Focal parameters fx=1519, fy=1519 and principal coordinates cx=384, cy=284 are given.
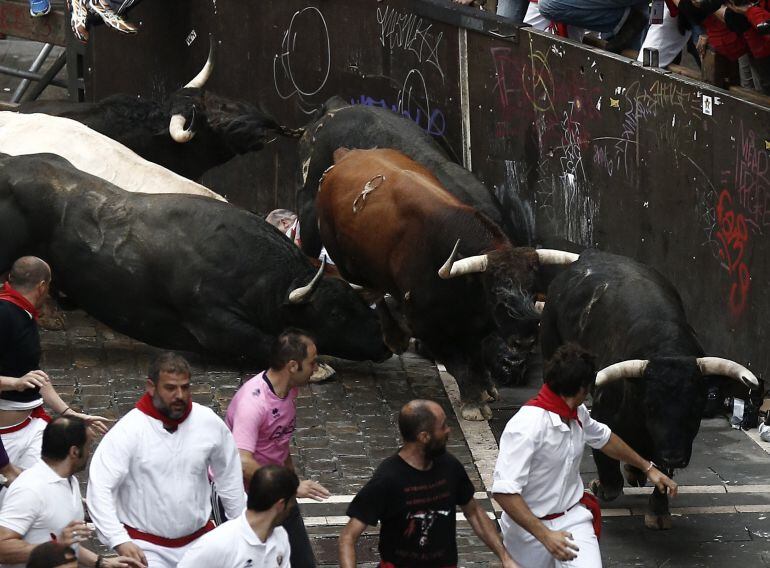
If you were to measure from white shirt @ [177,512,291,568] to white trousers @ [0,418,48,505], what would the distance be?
2393 mm

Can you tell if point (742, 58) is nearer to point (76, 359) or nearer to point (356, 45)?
point (356, 45)

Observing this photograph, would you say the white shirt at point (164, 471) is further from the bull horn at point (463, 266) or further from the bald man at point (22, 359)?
the bull horn at point (463, 266)

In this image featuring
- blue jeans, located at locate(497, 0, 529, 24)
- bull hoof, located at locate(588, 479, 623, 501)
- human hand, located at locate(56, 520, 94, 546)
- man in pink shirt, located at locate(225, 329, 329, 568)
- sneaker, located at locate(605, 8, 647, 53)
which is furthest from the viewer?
blue jeans, located at locate(497, 0, 529, 24)

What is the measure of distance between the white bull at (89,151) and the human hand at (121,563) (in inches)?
279

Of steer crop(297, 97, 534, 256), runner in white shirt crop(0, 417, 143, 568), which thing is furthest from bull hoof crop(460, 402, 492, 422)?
runner in white shirt crop(0, 417, 143, 568)

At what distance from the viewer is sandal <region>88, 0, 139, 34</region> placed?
18.4 m

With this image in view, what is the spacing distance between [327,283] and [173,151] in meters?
3.75

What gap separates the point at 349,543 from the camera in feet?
24.4

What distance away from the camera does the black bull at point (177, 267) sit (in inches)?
519

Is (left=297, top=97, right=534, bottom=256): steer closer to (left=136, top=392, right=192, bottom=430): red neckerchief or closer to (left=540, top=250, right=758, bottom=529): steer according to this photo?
(left=540, top=250, right=758, bottom=529): steer

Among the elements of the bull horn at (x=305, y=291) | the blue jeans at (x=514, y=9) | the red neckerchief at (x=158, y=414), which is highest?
the blue jeans at (x=514, y=9)

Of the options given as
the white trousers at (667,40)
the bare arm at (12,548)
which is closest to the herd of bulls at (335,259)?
the white trousers at (667,40)

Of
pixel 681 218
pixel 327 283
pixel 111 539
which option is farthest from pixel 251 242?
pixel 111 539

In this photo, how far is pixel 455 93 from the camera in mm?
15898
